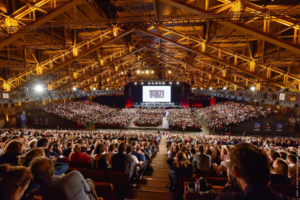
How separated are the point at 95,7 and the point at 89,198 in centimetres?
882

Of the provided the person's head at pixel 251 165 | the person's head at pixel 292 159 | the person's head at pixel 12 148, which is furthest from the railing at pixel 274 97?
the person's head at pixel 12 148

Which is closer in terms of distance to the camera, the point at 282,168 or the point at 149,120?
the point at 282,168

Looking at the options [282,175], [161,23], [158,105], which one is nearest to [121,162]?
[282,175]

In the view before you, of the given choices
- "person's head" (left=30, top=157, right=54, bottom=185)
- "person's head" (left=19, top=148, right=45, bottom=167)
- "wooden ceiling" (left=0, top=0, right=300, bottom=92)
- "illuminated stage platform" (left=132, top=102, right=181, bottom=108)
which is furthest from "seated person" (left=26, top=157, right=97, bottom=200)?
"illuminated stage platform" (left=132, top=102, right=181, bottom=108)

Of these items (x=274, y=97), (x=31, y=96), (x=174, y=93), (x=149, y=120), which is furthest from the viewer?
(x=174, y=93)

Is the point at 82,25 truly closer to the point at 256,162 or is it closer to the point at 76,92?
the point at 256,162

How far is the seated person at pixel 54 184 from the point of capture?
5.00ft

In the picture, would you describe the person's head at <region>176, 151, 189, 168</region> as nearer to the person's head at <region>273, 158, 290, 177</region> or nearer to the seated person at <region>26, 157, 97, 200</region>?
the person's head at <region>273, 158, 290, 177</region>

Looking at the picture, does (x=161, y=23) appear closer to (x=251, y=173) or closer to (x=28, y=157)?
(x=28, y=157)

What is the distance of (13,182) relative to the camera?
4.97 ft

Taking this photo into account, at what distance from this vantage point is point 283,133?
709 inches

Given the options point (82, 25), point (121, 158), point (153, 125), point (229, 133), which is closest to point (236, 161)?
point (121, 158)

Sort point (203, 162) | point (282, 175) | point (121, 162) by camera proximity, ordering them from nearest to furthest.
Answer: point (282, 175)
point (121, 162)
point (203, 162)

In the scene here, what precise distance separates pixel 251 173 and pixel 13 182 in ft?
7.25
